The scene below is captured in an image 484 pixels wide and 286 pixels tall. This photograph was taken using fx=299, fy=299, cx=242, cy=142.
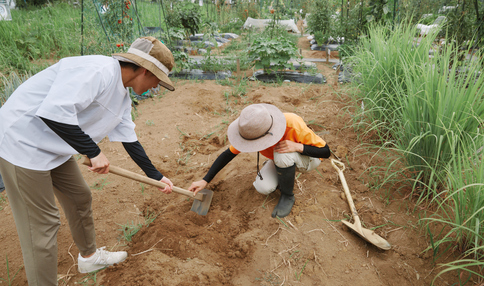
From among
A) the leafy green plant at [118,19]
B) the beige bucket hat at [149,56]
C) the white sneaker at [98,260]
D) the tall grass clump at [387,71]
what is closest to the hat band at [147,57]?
the beige bucket hat at [149,56]

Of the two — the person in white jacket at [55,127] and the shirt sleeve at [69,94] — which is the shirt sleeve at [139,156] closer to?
the person in white jacket at [55,127]

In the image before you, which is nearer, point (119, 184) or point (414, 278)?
point (414, 278)

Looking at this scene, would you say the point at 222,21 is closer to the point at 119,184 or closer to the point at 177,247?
the point at 119,184

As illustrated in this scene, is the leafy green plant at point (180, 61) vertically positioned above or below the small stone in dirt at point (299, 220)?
above

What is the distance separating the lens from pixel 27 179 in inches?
→ 53.2

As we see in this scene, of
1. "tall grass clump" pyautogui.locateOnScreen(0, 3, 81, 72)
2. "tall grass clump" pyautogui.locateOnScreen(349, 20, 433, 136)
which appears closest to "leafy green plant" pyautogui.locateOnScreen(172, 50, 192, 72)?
"tall grass clump" pyautogui.locateOnScreen(0, 3, 81, 72)

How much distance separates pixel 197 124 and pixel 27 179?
2447mm

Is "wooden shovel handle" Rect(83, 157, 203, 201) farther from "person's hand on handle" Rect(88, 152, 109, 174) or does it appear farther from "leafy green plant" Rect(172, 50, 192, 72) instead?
"leafy green plant" Rect(172, 50, 192, 72)

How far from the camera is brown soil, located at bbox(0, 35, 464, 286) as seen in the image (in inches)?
67.0

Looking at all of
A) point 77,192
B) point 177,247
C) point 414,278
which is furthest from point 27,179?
point 414,278

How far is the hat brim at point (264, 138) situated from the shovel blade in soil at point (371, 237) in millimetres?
713

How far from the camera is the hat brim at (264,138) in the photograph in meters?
1.81

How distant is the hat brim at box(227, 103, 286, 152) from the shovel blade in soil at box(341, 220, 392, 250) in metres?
0.71

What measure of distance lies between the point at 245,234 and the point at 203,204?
1.45 feet
